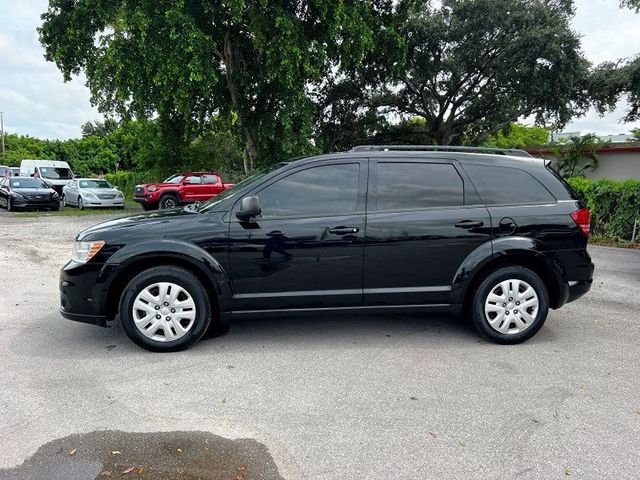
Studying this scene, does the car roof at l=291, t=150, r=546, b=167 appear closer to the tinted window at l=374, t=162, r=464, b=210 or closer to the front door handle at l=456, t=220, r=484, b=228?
the tinted window at l=374, t=162, r=464, b=210

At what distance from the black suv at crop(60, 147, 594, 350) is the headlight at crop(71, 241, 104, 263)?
12 millimetres

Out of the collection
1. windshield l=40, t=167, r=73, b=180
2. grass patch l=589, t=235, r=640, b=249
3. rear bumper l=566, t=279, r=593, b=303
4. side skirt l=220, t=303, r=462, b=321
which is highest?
windshield l=40, t=167, r=73, b=180

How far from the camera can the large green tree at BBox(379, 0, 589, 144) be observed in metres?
20.2

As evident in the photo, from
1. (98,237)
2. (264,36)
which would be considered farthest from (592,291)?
(264,36)

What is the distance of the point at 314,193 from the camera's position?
14.7ft

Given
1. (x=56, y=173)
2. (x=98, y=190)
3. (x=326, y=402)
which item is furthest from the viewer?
(x=56, y=173)

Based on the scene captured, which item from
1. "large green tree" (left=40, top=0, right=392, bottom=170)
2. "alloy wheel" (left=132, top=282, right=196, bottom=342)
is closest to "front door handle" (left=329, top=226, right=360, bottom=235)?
"alloy wheel" (left=132, top=282, right=196, bottom=342)

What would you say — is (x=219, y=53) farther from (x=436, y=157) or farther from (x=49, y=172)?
(x=436, y=157)

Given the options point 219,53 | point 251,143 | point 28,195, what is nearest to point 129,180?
point 28,195

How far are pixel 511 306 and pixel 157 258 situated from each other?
3.30 m

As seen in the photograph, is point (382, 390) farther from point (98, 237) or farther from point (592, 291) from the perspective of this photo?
point (592, 291)

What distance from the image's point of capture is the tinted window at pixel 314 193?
4.45m

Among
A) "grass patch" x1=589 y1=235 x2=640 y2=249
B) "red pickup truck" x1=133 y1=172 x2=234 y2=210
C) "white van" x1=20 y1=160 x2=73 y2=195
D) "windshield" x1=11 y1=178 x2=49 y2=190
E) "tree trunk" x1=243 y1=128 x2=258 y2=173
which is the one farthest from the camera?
"white van" x1=20 y1=160 x2=73 y2=195

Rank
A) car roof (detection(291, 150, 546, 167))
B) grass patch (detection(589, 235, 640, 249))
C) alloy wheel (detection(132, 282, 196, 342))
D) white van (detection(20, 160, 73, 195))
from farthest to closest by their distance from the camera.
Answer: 1. white van (detection(20, 160, 73, 195))
2. grass patch (detection(589, 235, 640, 249))
3. car roof (detection(291, 150, 546, 167))
4. alloy wheel (detection(132, 282, 196, 342))
